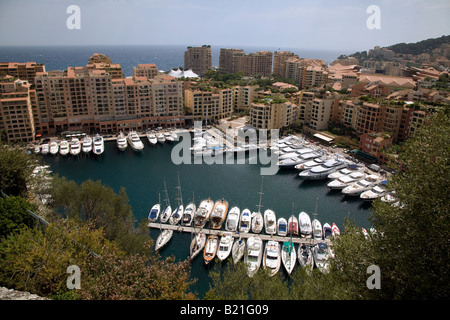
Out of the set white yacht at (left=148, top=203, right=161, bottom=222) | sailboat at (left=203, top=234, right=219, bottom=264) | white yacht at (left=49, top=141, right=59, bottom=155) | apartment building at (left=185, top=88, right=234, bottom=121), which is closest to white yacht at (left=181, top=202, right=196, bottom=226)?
white yacht at (left=148, top=203, right=161, bottom=222)

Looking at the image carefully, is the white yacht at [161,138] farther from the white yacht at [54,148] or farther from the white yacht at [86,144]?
the white yacht at [54,148]

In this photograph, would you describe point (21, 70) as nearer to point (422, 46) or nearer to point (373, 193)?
point (373, 193)

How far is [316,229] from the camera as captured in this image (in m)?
14.0

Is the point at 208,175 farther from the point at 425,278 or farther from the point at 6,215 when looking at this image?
the point at 425,278

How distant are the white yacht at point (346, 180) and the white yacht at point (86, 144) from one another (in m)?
16.5

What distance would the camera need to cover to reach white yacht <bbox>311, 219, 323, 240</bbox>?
1370 centimetres

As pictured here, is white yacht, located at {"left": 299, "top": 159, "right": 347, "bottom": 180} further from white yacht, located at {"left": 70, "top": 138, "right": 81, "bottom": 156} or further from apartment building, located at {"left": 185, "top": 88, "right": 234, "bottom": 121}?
white yacht, located at {"left": 70, "top": 138, "right": 81, "bottom": 156}

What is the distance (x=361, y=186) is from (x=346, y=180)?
948 millimetres

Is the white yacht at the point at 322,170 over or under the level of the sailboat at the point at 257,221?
over

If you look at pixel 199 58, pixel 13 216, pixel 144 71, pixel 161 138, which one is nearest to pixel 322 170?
pixel 161 138

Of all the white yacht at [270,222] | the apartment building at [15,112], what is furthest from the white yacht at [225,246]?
the apartment building at [15,112]

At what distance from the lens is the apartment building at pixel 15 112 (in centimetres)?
2247

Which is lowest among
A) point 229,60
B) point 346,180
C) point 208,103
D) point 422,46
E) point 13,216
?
point 346,180
